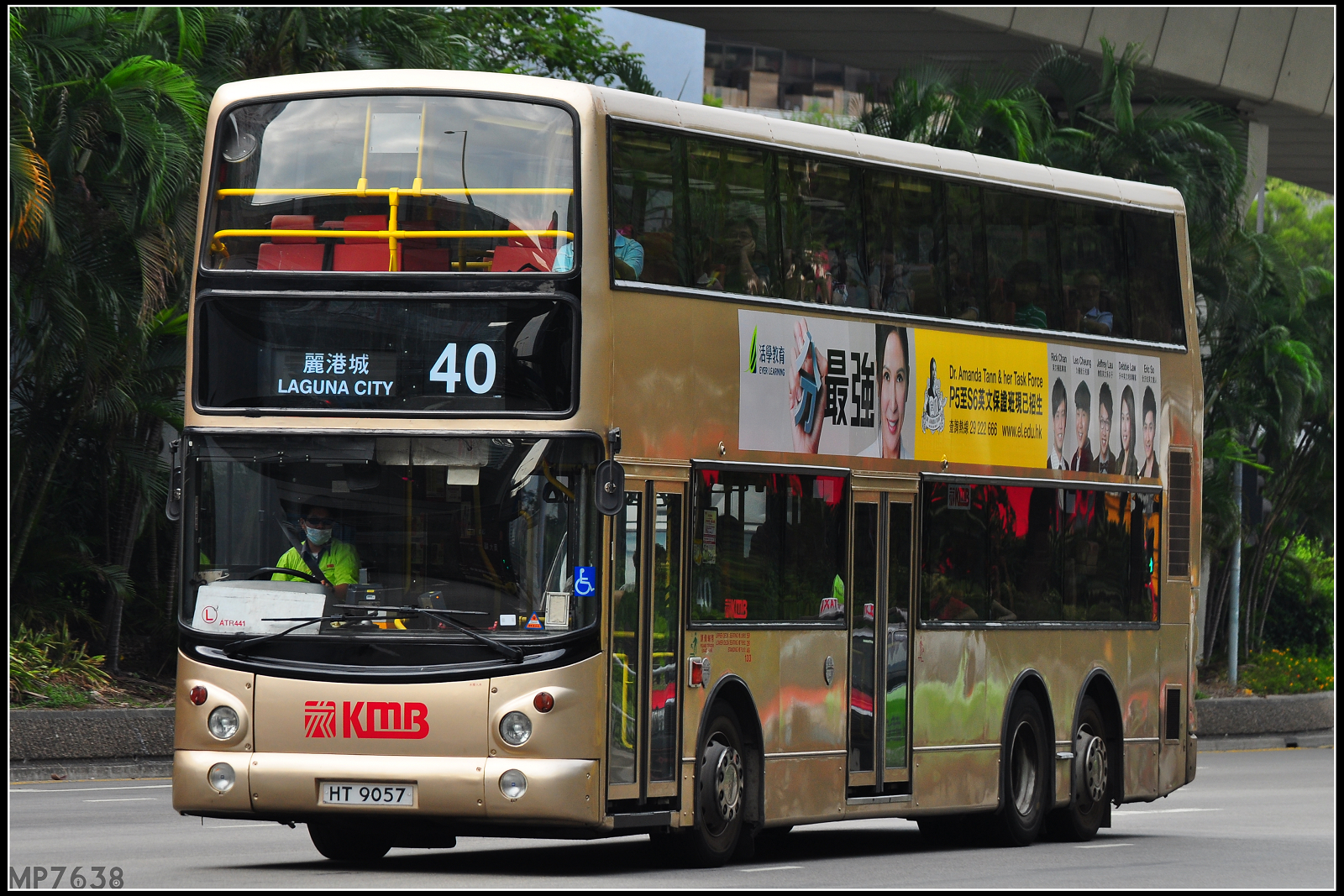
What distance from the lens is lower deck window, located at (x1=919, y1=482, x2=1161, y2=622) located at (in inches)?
630

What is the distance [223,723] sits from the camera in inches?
497

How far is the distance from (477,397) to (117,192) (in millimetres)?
12825

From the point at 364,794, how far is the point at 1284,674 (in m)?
28.5

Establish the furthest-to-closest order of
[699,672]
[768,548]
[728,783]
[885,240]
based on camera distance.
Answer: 1. [885,240]
2. [768,548]
3. [728,783]
4. [699,672]

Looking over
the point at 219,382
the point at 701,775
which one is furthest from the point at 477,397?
the point at 701,775

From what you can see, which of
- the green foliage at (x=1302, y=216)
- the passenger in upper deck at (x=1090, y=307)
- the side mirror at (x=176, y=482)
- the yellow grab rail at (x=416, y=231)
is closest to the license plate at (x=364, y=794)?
the side mirror at (x=176, y=482)

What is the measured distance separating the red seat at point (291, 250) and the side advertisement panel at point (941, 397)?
8.66 feet

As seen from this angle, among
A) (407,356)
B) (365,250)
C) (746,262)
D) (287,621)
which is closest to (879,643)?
(746,262)

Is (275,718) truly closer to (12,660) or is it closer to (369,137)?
(369,137)

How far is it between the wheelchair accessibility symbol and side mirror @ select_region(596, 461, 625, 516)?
34cm

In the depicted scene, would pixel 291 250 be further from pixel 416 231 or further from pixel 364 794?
pixel 364 794

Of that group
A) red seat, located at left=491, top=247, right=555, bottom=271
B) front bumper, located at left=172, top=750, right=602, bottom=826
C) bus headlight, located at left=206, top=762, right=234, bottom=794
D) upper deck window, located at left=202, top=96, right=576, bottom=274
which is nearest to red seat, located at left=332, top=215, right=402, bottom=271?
upper deck window, located at left=202, top=96, right=576, bottom=274

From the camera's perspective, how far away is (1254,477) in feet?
139

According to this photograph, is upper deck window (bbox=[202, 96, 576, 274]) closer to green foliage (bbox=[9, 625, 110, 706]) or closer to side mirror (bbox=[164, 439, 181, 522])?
side mirror (bbox=[164, 439, 181, 522])
